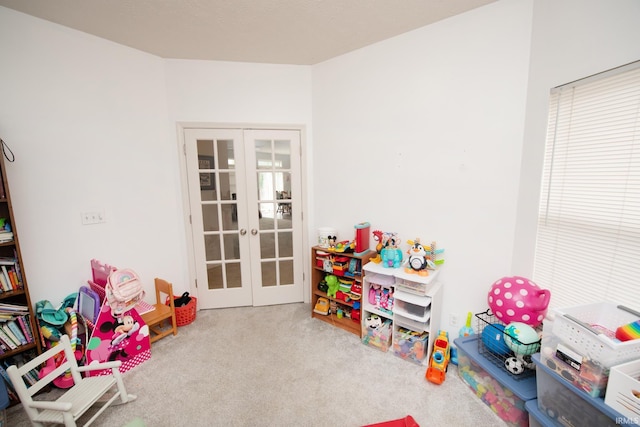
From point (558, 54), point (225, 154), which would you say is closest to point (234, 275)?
point (225, 154)

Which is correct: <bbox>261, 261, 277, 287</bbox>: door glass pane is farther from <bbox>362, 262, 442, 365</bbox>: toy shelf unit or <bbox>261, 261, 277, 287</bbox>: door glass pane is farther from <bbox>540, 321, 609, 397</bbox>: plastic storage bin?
<bbox>540, 321, 609, 397</bbox>: plastic storage bin

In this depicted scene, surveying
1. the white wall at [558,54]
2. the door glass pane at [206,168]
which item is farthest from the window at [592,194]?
the door glass pane at [206,168]

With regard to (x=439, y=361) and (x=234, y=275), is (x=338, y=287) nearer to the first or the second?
(x=439, y=361)

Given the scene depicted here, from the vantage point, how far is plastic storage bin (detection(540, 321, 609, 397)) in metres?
1.11

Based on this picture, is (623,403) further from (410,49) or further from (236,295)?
(236,295)

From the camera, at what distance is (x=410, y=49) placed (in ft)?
7.41

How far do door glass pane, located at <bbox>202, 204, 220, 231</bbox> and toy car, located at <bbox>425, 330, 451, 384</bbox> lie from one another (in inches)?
98.4

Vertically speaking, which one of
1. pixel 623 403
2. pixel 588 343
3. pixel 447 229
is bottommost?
pixel 623 403

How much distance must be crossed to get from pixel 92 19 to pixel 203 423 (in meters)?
3.10

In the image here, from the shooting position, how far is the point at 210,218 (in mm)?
2961

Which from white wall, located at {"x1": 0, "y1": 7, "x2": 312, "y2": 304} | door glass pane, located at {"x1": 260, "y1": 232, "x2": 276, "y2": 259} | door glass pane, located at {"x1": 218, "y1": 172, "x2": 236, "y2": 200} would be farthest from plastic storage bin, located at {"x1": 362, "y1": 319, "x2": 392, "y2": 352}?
white wall, located at {"x1": 0, "y1": 7, "x2": 312, "y2": 304}

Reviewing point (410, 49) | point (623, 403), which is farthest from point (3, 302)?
point (410, 49)

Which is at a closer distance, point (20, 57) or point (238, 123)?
point (20, 57)

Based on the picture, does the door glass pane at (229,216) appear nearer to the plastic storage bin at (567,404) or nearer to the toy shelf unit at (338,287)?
the toy shelf unit at (338,287)
